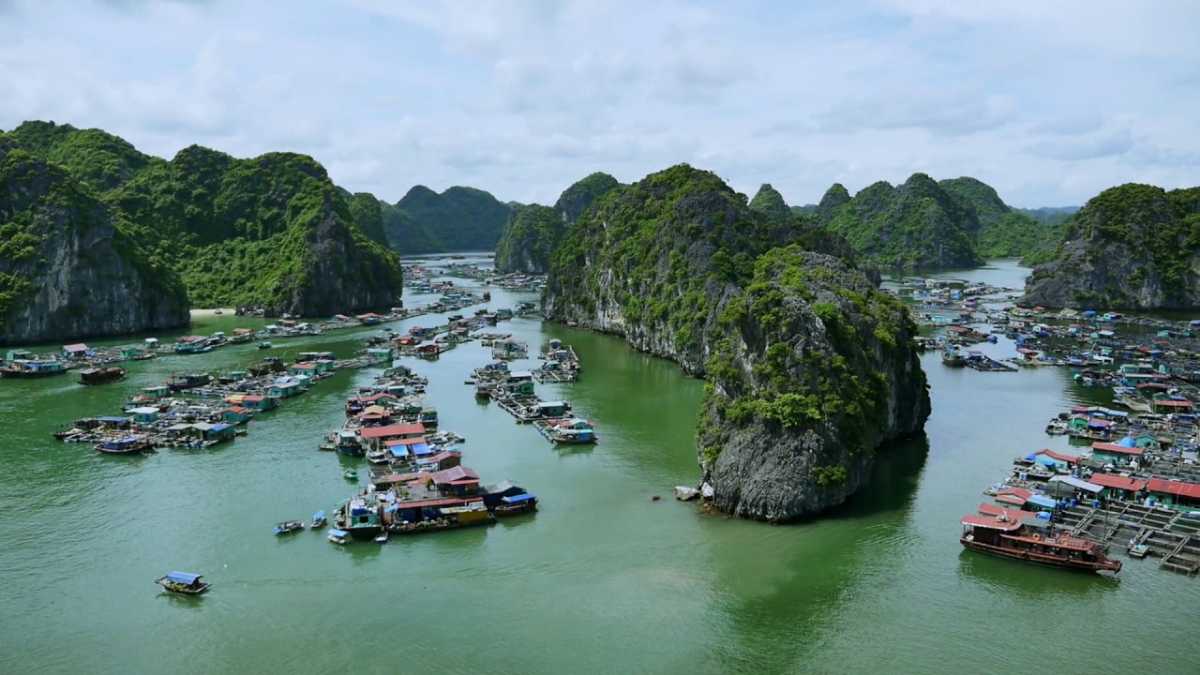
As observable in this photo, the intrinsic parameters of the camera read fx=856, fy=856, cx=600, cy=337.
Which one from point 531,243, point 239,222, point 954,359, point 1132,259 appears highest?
point 239,222

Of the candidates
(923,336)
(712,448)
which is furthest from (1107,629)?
(923,336)

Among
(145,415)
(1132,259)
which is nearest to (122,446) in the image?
(145,415)

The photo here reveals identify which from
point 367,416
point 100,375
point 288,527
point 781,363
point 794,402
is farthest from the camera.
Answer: point 100,375

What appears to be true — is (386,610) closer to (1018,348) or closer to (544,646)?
(544,646)

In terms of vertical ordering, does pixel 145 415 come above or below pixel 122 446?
above

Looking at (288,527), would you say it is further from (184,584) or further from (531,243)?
(531,243)

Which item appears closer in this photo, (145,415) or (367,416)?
(367,416)
